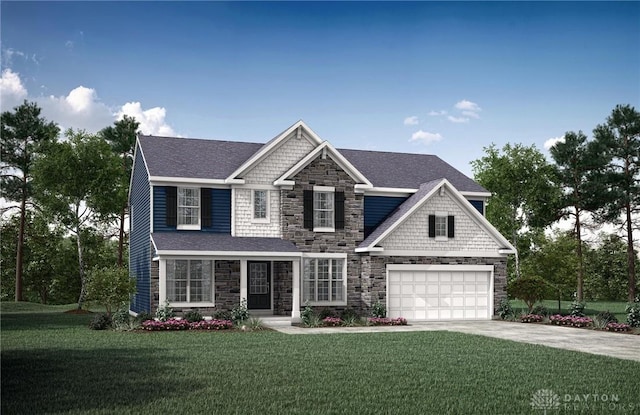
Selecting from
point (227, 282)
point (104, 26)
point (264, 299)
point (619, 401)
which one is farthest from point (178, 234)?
point (619, 401)

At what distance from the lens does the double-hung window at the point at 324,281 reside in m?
28.6

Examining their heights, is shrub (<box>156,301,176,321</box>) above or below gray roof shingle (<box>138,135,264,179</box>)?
below

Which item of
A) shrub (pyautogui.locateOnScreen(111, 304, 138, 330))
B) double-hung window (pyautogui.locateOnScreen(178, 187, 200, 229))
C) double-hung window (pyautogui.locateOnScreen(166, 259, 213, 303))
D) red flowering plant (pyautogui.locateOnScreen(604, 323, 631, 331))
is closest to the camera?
shrub (pyautogui.locateOnScreen(111, 304, 138, 330))

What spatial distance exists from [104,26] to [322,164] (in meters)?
10.9

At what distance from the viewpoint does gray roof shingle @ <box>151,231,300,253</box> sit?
26.1m

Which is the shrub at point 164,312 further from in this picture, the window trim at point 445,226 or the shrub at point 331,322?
the window trim at point 445,226

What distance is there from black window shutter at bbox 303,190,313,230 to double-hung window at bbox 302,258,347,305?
55.9 inches

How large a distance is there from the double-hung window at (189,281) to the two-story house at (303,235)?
1.5 inches

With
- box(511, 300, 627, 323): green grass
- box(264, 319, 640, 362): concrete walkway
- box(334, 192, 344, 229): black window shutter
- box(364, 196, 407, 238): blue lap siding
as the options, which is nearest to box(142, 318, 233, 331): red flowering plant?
box(264, 319, 640, 362): concrete walkway

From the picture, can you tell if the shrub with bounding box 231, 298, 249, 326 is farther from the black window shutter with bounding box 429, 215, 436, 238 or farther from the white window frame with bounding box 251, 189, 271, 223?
the black window shutter with bounding box 429, 215, 436, 238

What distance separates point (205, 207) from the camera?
2819 cm

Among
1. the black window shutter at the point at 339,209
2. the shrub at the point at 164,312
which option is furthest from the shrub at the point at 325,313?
the shrub at the point at 164,312

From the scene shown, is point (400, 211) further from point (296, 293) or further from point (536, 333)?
point (536, 333)

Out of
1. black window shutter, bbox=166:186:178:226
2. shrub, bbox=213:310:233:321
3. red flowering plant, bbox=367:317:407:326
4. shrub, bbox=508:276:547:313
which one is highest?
black window shutter, bbox=166:186:178:226
